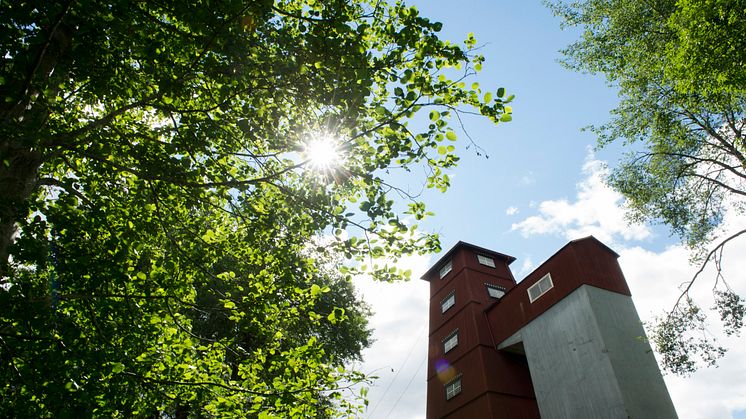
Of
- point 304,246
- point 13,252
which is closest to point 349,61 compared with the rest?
point 304,246

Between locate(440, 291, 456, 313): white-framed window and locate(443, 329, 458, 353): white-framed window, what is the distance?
230cm

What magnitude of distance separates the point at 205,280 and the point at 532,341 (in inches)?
776

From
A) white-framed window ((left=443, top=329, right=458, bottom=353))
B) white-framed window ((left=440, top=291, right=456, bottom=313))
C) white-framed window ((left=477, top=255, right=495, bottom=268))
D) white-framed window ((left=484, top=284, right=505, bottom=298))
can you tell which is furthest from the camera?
white-framed window ((left=477, top=255, right=495, bottom=268))

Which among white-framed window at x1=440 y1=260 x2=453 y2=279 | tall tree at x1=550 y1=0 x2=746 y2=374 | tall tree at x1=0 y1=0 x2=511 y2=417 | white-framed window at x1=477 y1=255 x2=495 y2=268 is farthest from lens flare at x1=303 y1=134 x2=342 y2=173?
white-framed window at x1=440 y1=260 x2=453 y2=279

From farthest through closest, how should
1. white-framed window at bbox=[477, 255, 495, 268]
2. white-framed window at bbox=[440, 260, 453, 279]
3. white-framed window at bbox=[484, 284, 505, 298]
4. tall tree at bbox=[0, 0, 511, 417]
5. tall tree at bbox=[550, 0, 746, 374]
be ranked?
white-framed window at bbox=[440, 260, 453, 279]
white-framed window at bbox=[477, 255, 495, 268]
white-framed window at bbox=[484, 284, 505, 298]
tall tree at bbox=[550, 0, 746, 374]
tall tree at bbox=[0, 0, 511, 417]

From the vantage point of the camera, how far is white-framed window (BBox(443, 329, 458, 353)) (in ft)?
87.7

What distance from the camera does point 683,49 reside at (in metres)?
A: 13.6

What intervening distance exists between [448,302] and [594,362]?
12.5 m

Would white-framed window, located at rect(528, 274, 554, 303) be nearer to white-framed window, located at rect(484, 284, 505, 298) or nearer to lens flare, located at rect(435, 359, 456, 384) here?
white-framed window, located at rect(484, 284, 505, 298)

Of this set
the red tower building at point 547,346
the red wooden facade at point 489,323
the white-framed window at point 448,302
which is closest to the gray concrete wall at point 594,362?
the red tower building at point 547,346

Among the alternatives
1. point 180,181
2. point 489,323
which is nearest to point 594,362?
point 489,323

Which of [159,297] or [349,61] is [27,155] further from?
[349,61]

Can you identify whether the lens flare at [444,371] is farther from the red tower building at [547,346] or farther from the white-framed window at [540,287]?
the white-framed window at [540,287]

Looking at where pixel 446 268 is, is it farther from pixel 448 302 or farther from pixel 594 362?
pixel 594 362
